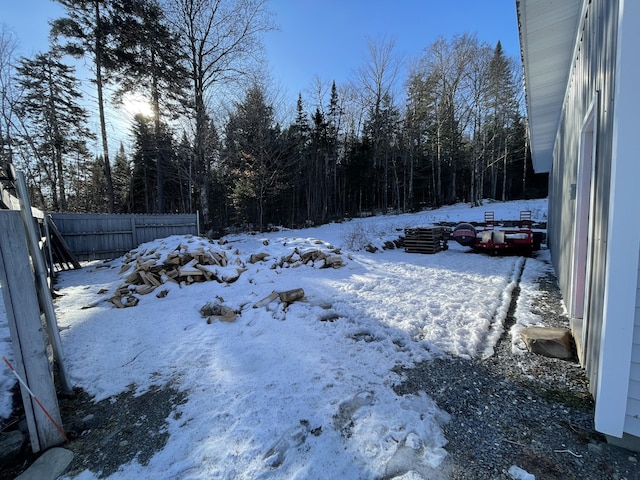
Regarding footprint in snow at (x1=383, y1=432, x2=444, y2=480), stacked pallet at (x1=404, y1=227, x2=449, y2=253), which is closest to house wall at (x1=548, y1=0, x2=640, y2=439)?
footprint in snow at (x1=383, y1=432, x2=444, y2=480)

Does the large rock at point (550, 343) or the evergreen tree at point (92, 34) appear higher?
the evergreen tree at point (92, 34)

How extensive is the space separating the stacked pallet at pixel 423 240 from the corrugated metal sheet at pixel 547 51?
409cm

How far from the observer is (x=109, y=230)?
403 inches

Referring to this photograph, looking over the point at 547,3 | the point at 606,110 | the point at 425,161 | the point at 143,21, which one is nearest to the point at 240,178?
the point at 143,21

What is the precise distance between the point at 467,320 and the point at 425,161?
88.4ft

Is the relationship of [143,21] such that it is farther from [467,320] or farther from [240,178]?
[467,320]

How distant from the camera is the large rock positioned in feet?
9.65

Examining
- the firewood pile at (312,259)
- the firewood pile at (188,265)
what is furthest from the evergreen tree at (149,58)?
the firewood pile at (312,259)

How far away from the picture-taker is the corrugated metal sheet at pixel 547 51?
3.64 m

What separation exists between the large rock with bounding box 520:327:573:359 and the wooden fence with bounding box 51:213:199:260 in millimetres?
12047

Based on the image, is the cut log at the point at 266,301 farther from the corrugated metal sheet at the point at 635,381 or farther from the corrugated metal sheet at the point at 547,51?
the corrugated metal sheet at the point at 547,51

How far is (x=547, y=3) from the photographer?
11.7 ft

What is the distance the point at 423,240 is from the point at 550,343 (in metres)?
7.01

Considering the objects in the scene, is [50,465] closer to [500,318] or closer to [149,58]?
[500,318]
